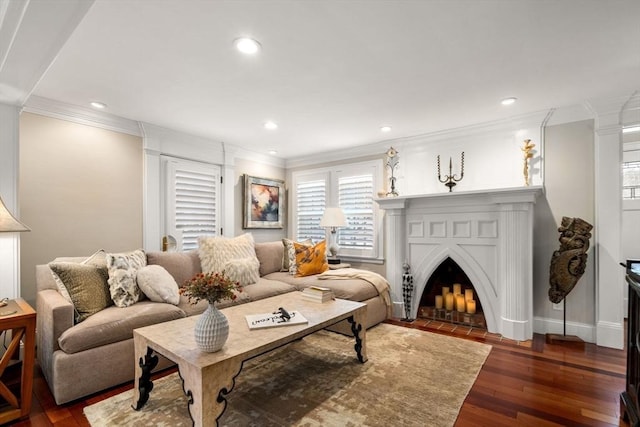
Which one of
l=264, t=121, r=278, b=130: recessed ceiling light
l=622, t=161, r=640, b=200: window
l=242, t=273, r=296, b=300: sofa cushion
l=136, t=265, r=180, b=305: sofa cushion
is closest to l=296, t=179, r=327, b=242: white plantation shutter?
l=264, t=121, r=278, b=130: recessed ceiling light

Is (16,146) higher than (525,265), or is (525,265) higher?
(16,146)

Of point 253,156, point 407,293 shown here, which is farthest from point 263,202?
point 407,293

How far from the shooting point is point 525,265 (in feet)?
10.7

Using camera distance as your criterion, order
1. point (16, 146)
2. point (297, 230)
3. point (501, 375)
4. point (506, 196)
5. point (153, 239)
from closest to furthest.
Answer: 1. point (501, 375)
2. point (16, 146)
3. point (506, 196)
4. point (153, 239)
5. point (297, 230)

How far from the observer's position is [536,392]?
222 cm

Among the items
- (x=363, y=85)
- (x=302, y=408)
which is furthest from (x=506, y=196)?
(x=302, y=408)

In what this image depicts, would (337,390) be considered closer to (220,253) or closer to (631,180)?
(220,253)

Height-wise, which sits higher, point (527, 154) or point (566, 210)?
point (527, 154)

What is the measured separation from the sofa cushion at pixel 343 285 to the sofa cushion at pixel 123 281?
5.55 ft

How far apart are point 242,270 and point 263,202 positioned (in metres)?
→ 1.87

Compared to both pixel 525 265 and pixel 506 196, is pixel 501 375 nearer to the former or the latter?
pixel 525 265

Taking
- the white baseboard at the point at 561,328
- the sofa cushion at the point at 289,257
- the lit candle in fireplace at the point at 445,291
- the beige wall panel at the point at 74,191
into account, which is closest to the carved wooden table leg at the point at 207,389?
the beige wall panel at the point at 74,191

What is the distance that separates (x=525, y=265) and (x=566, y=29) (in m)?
2.20

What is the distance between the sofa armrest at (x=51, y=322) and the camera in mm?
2127
